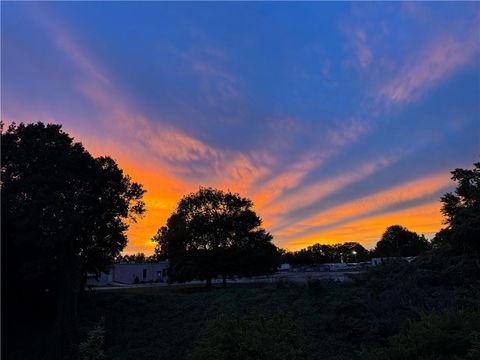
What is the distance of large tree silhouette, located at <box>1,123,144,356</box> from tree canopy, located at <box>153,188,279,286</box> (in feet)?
66.9

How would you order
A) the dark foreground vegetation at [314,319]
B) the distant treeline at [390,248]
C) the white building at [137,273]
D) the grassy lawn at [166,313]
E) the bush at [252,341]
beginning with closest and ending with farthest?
1. the bush at [252,341]
2. the dark foreground vegetation at [314,319]
3. the grassy lawn at [166,313]
4. the white building at [137,273]
5. the distant treeline at [390,248]

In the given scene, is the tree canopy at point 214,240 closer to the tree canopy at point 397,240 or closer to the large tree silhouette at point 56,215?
the large tree silhouette at point 56,215

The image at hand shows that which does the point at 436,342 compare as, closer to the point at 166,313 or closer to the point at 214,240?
the point at 166,313

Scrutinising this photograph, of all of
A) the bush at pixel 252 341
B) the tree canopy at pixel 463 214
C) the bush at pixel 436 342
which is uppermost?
the tree canopy at pixel 463 214

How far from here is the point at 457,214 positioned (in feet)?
92.5

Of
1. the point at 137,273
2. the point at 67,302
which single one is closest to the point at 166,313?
the point at 67,302

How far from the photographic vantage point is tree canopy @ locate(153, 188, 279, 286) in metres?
50.9

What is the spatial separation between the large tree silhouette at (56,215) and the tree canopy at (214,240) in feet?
66.9

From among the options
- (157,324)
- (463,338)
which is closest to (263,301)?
(157,324)

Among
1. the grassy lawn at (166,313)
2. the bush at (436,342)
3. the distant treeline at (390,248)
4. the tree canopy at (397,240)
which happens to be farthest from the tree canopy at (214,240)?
the tree canopy at (397,240)

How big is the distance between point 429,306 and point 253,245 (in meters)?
37.0

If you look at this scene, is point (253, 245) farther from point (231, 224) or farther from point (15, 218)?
point (15, 218)

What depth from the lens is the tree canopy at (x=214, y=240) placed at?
50938 mm

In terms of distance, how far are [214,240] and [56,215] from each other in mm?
28803
